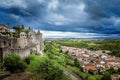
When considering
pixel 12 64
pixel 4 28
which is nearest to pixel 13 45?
pixel 4 28

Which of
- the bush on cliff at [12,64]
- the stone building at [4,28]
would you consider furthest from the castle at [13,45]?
the bush on cliff at [12,64]

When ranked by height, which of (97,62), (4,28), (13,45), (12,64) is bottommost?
(97,62)

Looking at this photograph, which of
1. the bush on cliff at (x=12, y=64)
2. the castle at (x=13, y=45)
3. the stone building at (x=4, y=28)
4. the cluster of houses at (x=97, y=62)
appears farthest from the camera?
the cluster of houses at (x=97, y=62)

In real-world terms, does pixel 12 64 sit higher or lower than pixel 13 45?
lower

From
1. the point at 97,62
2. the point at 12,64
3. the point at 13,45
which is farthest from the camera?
the point at 97,62

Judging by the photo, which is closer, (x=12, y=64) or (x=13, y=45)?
(x=12, y=64)

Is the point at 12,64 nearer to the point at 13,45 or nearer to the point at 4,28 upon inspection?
the point at 13,45

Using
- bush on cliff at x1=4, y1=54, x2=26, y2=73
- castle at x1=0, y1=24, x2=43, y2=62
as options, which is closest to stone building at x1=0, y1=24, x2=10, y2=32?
castle at x1=0, y1=24, x2=43, y2=62

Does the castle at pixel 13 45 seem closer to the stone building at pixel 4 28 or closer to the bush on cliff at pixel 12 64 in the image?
the stone building at pixel 4 28

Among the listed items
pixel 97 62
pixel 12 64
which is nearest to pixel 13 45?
pixel 12 64

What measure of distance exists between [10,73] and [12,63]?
2.14 metres

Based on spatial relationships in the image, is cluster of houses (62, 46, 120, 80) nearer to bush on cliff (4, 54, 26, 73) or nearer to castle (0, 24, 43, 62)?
castle (0, 24, 43, 62)

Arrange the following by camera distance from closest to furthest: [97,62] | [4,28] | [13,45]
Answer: [13,45] → [4,28] → [97,62]

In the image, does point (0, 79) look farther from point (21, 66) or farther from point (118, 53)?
point (118, 53)
